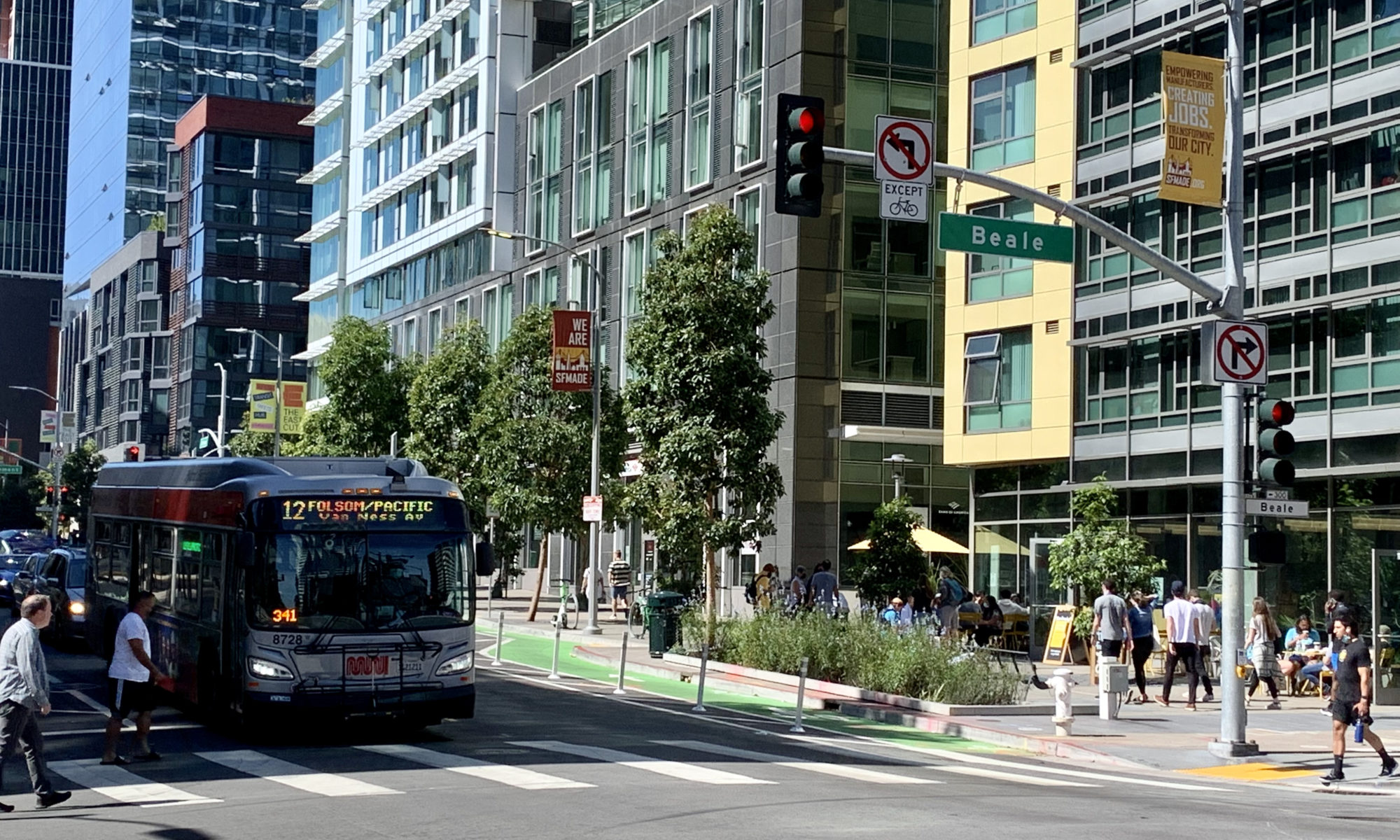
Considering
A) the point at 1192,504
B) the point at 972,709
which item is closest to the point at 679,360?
the point at 1192,504

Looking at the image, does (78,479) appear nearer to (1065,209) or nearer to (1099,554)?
(1099,554)

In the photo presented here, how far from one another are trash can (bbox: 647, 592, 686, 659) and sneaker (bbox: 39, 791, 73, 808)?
20.7 metres

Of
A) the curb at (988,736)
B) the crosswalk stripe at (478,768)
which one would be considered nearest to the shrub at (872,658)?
the curb at (988,736)

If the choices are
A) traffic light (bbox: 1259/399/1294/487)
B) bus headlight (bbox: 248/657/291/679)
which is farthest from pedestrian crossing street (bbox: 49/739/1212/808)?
traffic light (bbox: 1259/399/1294/487)

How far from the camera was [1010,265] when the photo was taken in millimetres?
41219

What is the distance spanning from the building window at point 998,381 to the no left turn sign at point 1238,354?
19.2 meters

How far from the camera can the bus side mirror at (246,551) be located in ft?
63.2

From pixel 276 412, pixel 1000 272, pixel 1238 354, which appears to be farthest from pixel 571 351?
pixel 276 412

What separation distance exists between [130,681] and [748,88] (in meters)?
36.4

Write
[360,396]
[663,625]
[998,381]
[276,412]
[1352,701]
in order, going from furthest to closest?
[276,412] → [360,396] → [998,381] → [663,625] → [1352,701]

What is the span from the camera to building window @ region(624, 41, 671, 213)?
5669 centimetres

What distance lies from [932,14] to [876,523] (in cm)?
1709

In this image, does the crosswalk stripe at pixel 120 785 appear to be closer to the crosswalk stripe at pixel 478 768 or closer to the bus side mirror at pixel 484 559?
the crosswalk stripe at pixel 478 768

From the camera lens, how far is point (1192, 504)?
3619 centimetres
